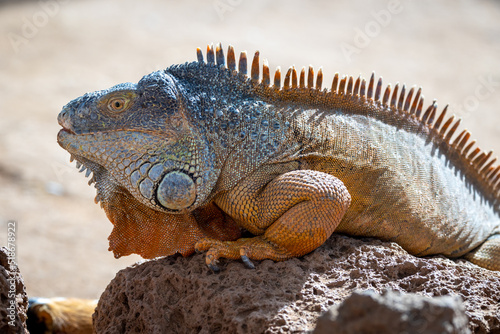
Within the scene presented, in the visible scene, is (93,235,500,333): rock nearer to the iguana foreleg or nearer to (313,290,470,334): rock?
the iguana foreleg

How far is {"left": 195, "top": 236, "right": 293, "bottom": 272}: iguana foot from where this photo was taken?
4.07 metres

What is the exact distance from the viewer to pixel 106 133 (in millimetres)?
4180

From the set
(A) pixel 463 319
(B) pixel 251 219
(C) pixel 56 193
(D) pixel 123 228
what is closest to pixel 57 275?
(C) pixel 56 193

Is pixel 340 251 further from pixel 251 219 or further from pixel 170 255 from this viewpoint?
pixel 170 255

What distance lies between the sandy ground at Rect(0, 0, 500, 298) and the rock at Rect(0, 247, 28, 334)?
5.13 m

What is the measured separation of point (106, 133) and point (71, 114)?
32 cm

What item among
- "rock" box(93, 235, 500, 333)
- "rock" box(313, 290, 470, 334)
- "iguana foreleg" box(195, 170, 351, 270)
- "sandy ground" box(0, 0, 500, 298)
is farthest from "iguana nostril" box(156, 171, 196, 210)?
"sandy ground" box(0, 0, 500, 298)

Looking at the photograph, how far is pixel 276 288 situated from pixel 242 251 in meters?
0.37

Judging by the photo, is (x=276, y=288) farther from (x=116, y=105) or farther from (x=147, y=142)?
(x=116, y=105)

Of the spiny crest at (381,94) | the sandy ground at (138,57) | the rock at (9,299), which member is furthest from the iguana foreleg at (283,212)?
the sandy ground at (138,57)

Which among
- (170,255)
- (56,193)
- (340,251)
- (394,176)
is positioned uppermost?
(394,176)

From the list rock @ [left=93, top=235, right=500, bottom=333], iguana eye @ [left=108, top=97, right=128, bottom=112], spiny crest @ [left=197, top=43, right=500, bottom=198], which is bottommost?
rock @ [left=93, top=235, right=500, bottom=333]

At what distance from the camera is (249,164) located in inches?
167

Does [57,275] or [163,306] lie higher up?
[163,306]
